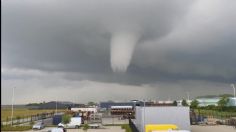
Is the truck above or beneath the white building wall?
beneath

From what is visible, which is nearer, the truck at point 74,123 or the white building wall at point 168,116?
the white building wall at point 168,116

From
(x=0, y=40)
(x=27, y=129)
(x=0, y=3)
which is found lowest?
(x=27, y=129)

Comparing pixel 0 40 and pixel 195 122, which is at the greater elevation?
pixel 0 40

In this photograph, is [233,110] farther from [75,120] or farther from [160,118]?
[160,118]

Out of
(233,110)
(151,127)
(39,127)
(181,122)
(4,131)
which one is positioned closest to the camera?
(151,127)

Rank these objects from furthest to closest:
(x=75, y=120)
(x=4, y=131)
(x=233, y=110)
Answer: (x=233, y=110)
(x=75, y=120)
(x=4, y=131)

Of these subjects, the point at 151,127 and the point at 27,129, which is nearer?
the point at 151,127

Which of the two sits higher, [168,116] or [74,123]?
[168,116]

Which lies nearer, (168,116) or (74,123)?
(168,116)

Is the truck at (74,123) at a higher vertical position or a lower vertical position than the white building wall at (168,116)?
lower

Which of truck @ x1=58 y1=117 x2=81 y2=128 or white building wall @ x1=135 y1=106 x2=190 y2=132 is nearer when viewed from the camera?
white building wall @ x1=135 y1=106 x2=190 y2=132

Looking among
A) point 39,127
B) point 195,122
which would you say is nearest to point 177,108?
point 39,127
